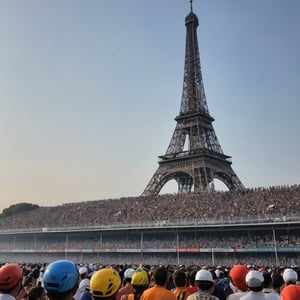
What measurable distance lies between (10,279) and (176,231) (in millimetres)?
45775

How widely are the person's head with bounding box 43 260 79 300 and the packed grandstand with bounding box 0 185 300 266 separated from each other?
38.9 m

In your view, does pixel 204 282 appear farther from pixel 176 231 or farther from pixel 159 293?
pixel 176 231

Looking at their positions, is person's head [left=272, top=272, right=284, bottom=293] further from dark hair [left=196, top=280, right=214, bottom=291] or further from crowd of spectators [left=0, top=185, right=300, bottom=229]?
crowd of spectators [left=0, top=185, right=300, bottom=229]

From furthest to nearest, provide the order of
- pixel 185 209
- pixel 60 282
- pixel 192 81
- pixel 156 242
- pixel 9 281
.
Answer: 1. pixel 192 81
2. pixel 185 209
3. pixel 156 242
4. pixel 9 281
5. pixel 60 282

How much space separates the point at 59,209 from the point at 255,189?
140 ft

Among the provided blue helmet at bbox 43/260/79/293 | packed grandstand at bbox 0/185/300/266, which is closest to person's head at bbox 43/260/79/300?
blue helmet at bbox 43/260/79/293

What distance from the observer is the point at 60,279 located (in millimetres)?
3865

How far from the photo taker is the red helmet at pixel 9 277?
5160mm

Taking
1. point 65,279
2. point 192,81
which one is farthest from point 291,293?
point 192,81

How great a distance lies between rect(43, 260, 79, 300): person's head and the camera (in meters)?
3.86

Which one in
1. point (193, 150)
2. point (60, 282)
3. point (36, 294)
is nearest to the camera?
point (60, 282)

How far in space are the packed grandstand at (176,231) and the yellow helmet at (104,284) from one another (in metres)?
38.2

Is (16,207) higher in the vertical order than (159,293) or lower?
higher

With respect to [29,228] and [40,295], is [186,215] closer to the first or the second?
[29,228]
